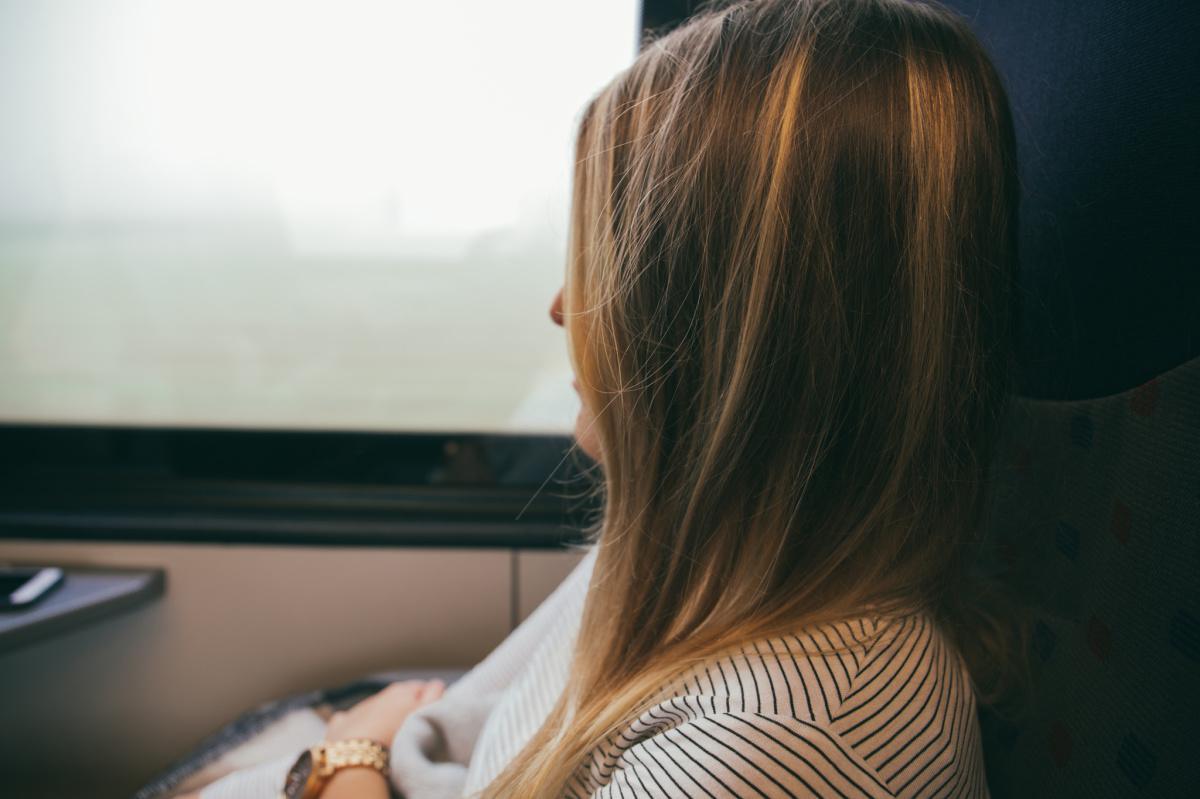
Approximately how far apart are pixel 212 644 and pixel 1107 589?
1042 mm

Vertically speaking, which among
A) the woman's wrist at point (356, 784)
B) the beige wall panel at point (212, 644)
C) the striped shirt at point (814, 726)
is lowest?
the beige wall panel at point (212, 644)

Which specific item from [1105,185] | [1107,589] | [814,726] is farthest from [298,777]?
[1105,185]

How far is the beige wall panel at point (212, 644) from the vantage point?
102 centimetres

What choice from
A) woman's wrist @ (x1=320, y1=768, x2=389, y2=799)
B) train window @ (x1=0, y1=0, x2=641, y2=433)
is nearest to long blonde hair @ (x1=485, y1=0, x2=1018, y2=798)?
woman's wrist @ (x1=320, y1=768, x2=389, y2=799)

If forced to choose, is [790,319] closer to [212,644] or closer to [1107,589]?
[1107,589]

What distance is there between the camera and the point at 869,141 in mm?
429

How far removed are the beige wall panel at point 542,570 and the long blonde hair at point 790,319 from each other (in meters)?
0.50

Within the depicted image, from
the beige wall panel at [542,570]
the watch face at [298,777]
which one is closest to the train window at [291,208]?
the beige wall panel at [542,570]

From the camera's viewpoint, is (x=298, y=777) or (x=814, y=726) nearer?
(x=814, y=726)

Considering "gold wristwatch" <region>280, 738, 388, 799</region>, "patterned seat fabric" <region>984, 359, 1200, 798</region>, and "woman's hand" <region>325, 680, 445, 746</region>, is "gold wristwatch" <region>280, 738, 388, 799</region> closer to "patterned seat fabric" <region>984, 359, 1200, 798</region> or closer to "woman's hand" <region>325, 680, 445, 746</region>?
"woman's hand" <region>325, 680, 445, 746</region>

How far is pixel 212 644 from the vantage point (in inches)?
41.1

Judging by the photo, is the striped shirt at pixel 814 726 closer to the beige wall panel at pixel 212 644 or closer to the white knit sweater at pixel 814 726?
the white knit sweater at pixel 814 726

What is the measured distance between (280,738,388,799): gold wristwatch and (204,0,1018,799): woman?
0.82 ft

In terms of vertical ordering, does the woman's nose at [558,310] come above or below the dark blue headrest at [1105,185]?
below
